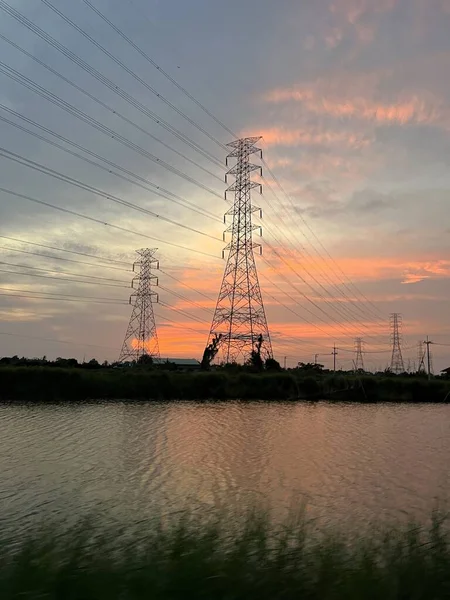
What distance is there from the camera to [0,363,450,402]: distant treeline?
42.7 m

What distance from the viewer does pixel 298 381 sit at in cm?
5169

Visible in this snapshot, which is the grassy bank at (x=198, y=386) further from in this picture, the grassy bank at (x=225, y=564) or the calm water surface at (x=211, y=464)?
the grassy bank at (x=225, y=564)

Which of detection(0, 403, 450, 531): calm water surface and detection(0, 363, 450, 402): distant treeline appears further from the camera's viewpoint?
detection(0, 363, 450, 402): distant treeline

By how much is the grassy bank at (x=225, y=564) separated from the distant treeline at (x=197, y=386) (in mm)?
33152

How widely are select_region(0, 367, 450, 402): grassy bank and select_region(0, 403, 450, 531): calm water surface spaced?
27.6ft

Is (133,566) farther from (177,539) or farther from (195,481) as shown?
(195,481)

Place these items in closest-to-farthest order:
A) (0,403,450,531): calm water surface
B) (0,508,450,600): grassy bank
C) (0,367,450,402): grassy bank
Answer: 1. (0,508,450,600): grassy bank
2. (0,403,450,531): calm water surface
3. (0,367,450,402): grassy bank

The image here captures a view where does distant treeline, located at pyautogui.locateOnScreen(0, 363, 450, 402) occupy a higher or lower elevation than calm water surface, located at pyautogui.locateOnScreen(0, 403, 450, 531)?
higher

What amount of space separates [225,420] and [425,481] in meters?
16.2

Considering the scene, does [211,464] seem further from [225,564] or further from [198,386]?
[198,386]

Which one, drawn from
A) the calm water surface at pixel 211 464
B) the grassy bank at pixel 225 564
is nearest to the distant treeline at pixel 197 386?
the calm water surface at pixel 211 464

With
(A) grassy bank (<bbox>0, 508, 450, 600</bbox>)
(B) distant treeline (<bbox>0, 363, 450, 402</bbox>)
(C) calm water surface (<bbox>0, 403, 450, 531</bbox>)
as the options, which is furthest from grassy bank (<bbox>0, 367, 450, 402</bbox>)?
(A) grassy bank (<bbox>0, 508, 450, 600</bbox>)

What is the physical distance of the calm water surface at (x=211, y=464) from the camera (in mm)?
13336

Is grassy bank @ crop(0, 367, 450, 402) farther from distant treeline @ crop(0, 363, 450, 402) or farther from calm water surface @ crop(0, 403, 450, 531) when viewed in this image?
calm water surface @ crop(0, 403, 450, 531)
